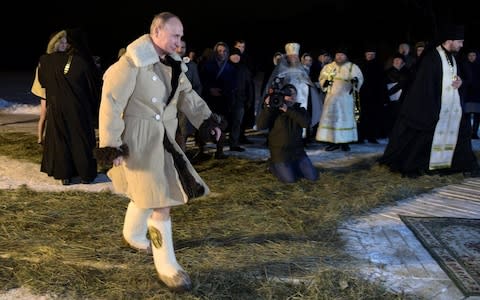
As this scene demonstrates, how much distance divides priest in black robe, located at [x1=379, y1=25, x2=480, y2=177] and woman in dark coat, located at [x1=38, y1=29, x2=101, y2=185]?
3.74 m

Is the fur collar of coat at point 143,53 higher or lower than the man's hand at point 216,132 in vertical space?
higher

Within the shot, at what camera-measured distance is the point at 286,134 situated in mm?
6879

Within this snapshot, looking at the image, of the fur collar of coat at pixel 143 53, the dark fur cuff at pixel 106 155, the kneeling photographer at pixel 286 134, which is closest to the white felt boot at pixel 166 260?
the dark fur cuff at pixel 106 155

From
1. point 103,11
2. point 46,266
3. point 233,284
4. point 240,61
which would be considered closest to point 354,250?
point 233,284

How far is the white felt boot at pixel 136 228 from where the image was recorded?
4.11 m

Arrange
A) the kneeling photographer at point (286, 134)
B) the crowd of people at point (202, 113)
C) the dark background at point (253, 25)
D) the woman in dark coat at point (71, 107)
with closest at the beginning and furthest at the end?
the crowd of people at point (202, 113) < the woman in dark coat at point (71, 107) < the kneeling photographer at point (286, 134) < the dark background at point (253, 25)

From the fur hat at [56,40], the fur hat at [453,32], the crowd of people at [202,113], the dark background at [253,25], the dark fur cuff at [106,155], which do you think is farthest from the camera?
the dark background at [253,25]

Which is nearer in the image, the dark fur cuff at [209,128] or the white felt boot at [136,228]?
the dark fur cuff at [209,128]

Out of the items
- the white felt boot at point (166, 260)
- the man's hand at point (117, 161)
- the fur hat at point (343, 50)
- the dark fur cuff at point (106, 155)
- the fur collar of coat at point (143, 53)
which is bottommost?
the white felt boot at point (166, 260)

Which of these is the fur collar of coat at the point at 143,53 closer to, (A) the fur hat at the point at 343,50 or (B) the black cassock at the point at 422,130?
(B) the black cassock at the point at 422,130

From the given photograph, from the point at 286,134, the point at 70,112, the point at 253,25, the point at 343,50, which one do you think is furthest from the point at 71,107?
the point at 253,25

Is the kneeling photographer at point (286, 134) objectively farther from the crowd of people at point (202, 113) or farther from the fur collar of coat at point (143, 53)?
the fur collar of coat at point (143, 53)

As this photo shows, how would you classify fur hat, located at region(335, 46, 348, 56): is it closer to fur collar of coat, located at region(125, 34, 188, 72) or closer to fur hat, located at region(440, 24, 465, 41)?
fur hat, located at region(440, 24, 465, 41)

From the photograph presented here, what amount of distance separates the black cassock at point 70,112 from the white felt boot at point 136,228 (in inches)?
96.6
